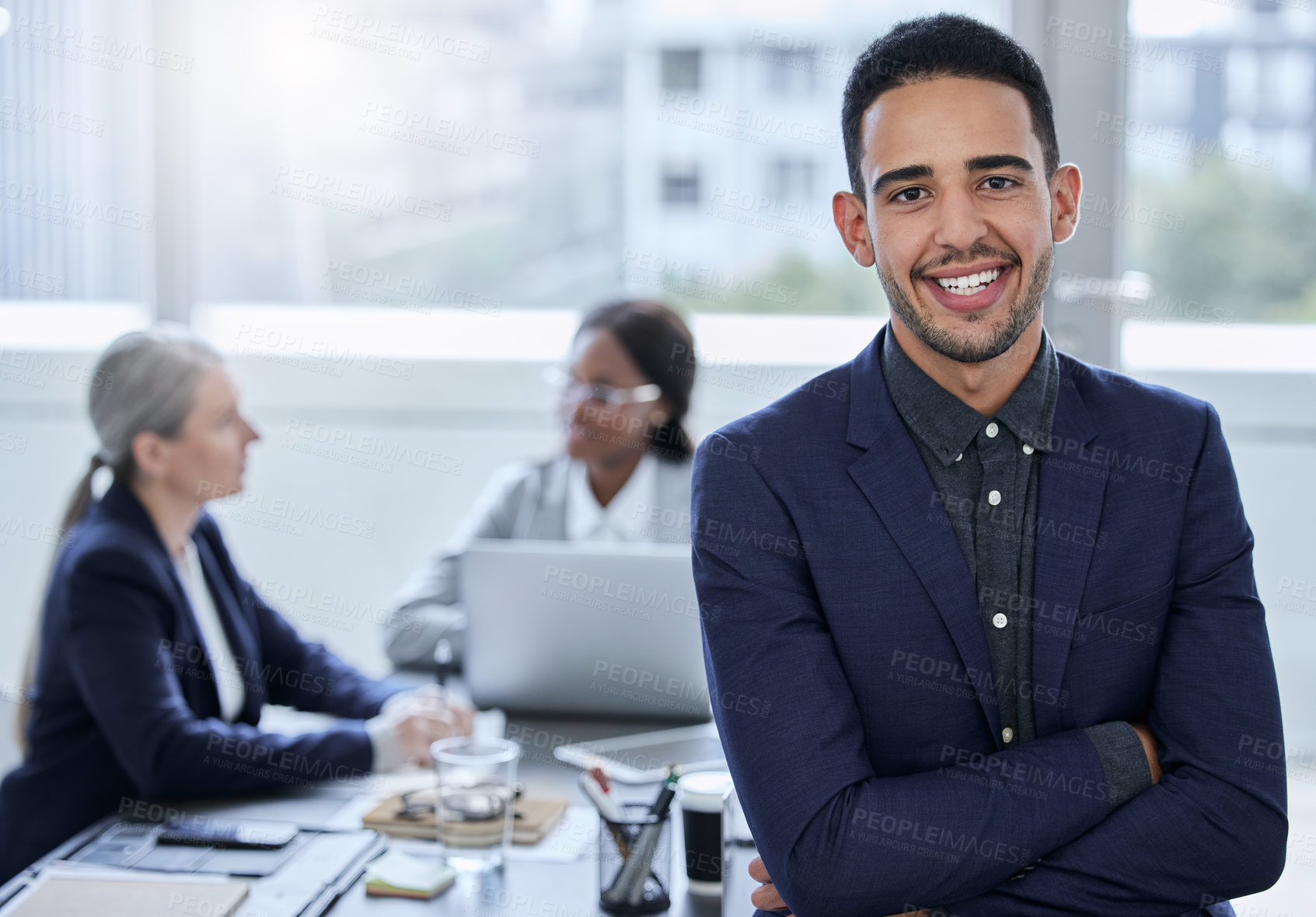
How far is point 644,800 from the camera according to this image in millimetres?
1429

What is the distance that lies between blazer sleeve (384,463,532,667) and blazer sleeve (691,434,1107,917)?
0.87 m

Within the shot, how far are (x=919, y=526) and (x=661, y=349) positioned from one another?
5.43ft

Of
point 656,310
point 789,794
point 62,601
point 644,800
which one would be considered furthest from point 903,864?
point 656,310

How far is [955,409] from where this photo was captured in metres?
1.41

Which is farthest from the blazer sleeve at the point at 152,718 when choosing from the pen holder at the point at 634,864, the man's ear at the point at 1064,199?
the man's ear at the point at 1064,199

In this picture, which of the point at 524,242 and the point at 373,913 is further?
the point at 524,242

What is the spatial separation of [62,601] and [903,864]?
1523 mm

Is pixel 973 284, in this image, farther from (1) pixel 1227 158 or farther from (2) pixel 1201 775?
(1) pixel 1227 158

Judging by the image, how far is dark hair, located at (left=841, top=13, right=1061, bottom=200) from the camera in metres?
1.36

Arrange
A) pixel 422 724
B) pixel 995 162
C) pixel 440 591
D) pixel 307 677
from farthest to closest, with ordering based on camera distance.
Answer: pixel 440 591, pixel 307 677, pixel 422 724, pixel 995 162

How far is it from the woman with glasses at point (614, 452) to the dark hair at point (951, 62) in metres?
1.51

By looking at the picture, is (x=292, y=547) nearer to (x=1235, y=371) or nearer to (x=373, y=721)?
(x=373, y=721)

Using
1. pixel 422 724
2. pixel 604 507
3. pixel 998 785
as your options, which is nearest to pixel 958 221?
pixel 998 785

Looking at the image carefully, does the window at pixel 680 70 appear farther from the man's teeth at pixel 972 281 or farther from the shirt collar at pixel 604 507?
the man's teeth at pixel 972 281
